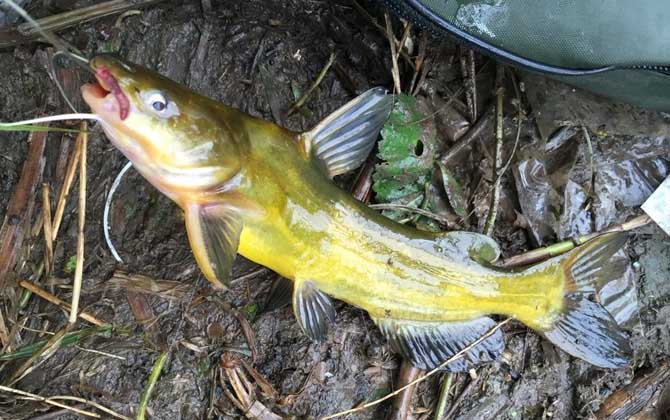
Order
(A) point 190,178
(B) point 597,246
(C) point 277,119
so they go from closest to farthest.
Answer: (A) point 190,178 → (B) point 597,246 → (C) point 277,119

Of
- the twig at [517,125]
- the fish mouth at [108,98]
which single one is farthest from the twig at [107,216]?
the twig at [517,125]

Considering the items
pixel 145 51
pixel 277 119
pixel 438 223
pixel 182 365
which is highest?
pixel 145 51

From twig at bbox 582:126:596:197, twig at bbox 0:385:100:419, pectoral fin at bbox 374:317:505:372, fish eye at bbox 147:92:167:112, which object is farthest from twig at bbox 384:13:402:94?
twig at bbox 0:385:100:419

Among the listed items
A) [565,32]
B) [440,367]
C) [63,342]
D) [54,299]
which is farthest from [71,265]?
[565,32]

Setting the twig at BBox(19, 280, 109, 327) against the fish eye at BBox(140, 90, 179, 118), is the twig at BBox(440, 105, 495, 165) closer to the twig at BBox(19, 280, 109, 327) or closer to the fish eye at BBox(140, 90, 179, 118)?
the fish eye at BBox(140, 90, 179, 118)

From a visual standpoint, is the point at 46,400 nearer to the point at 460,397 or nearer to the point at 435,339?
the point at 435,339

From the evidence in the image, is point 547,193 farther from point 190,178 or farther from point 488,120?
point 190,178

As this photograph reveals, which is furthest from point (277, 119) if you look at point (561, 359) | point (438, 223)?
point (561, 359)

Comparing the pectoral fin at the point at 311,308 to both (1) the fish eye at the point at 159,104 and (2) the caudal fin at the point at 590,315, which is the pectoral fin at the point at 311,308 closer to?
(1) the fish eye at the point at 159,104
